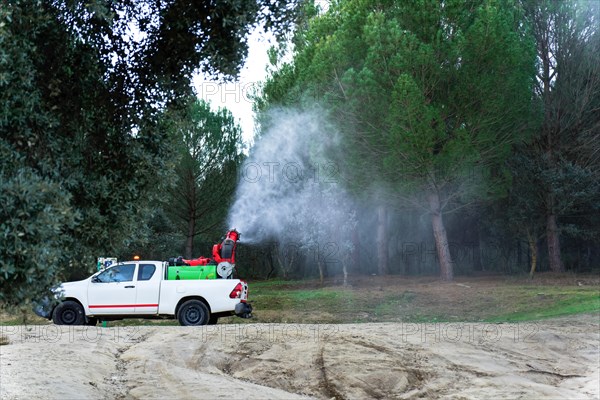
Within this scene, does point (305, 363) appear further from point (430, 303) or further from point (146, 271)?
point (430, 303)

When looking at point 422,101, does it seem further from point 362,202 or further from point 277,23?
point 277,23

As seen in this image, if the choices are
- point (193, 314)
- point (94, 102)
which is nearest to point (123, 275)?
point (193, 314)

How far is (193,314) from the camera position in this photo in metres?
17.9

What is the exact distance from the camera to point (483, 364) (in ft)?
42.5

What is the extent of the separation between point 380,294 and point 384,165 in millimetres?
5060

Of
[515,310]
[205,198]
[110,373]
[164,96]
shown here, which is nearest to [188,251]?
[205,198]

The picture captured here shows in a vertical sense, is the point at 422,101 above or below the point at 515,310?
above

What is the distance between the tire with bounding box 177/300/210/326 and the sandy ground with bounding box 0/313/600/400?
1490mm

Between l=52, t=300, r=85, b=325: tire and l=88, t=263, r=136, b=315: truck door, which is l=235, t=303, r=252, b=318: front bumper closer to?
l=88, t=263, r=136, b=315: truck door

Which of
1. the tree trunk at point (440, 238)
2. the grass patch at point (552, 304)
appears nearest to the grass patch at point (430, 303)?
the grass patch at point (552, 304)

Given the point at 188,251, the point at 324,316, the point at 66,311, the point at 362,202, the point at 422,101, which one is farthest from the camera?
the point at 188,251

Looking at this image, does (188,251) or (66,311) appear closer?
(66,311)

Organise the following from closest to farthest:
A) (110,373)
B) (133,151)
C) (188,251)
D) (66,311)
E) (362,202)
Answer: (133,151), (110,373), (66,311), (362,202), (188,251)

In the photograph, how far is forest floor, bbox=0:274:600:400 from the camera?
1155 centimetres
